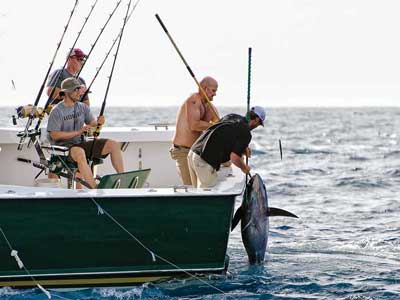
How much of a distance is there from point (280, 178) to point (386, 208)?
5528 mm

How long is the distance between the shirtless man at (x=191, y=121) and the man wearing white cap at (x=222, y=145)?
1.61 ft

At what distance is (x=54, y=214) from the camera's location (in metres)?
8.05

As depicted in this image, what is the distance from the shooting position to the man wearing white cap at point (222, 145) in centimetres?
868

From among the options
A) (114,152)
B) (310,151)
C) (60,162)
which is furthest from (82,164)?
(310,151)

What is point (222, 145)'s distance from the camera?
8781 mm

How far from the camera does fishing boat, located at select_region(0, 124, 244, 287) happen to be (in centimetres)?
804

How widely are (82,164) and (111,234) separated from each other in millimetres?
1053

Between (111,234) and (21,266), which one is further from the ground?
(111,234)

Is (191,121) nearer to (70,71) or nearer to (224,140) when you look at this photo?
(224,140)

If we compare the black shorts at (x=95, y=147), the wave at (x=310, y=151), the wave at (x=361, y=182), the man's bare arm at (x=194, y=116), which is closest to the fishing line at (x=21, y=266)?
the black shorts at (x=95, y=147)

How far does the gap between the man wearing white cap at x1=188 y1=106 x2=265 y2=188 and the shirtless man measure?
0.49 metres

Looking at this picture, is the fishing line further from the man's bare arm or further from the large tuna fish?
the man's bare arm

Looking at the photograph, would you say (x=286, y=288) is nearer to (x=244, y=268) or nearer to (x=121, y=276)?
(x=244, y=268)

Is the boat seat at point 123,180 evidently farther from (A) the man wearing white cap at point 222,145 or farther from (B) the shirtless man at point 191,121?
(A) the man wearing white cap at point 222,145
